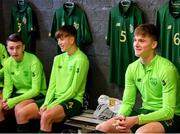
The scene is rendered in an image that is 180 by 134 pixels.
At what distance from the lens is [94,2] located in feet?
11.6

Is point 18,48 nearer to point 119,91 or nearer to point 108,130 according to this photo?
point 119,91

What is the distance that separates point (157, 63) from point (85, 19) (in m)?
1.22

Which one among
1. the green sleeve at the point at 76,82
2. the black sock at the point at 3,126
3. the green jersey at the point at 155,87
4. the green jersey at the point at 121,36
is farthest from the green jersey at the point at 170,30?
the black sock at the point at 3,126

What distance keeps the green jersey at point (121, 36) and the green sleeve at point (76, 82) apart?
1.12 feet

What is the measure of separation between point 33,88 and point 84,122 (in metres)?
0.60

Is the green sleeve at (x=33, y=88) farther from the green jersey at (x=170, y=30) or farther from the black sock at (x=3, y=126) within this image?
the green jersey at (x=170, y=30)

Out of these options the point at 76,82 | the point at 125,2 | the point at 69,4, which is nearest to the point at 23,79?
the point at 76,82

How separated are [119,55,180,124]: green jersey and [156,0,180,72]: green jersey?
47 cm

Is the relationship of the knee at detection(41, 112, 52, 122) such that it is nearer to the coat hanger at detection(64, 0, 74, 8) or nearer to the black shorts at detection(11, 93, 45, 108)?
the black shorts at detection(11, 93, 45, 108)

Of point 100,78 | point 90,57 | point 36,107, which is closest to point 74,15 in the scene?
point 90,57

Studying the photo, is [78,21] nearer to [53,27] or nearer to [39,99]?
[53,27]

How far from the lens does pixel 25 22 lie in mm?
3898

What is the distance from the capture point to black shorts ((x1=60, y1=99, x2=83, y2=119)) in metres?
3.07

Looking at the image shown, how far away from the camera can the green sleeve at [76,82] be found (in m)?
3.15
